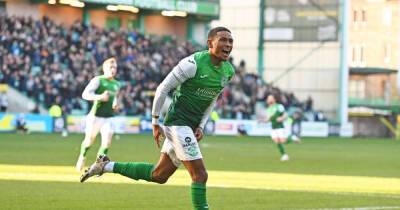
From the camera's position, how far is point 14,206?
1434cm

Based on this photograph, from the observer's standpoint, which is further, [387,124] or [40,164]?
[387,124]

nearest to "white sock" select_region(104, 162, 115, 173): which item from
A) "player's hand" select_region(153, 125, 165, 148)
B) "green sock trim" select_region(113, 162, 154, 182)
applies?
"green sock trim" select_region(113, 162, 154, 182)

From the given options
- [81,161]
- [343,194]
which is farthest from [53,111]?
[343,194]

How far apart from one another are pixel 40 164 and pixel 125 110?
3178 centimetres

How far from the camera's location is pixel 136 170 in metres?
12.8

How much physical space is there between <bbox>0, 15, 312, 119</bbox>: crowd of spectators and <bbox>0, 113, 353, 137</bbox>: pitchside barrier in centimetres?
76

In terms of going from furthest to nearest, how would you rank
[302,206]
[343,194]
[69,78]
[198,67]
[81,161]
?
[69,78]
[81,161]
[343,194]
[302,206]
[198,67]

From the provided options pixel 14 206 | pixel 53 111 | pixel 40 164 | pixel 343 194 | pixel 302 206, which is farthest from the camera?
pixel 53 111

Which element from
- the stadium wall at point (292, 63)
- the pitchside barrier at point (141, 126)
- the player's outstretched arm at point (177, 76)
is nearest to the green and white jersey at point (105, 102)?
the player's outstretched arm at point (177, 76)

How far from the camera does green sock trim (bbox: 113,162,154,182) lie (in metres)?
12.8

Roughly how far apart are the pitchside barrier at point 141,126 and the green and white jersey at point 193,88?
3620cm

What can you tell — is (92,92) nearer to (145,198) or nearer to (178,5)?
(145,198)

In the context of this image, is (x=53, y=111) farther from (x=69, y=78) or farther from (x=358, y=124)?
(x=358, y=124)

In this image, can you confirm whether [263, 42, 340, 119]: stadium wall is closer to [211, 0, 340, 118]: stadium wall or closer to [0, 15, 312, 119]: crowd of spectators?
[211, 0, 340, 118]: stadium wall
